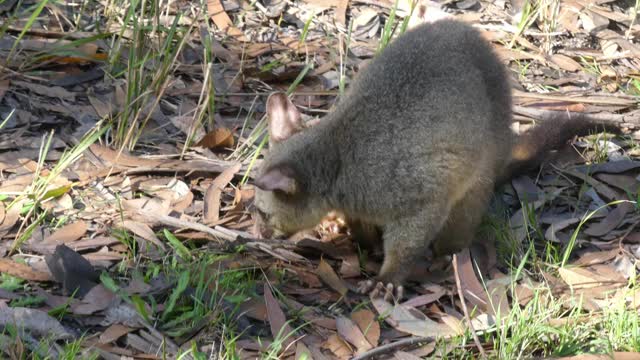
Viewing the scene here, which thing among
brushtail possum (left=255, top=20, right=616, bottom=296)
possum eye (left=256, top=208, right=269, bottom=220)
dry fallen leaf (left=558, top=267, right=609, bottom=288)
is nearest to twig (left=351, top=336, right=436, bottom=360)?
brushtail possum (left=255, top=20, right=616, bottom=296)

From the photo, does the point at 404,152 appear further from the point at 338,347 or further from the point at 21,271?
the point at 21,271

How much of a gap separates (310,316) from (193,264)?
761 millimetres

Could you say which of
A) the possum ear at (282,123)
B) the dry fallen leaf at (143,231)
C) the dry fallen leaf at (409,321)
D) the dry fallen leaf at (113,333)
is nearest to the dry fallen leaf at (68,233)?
the dry fallen leaf at (143,231)

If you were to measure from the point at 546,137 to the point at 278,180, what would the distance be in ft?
7.36

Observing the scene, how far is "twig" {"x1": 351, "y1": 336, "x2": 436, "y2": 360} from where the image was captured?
4993mm

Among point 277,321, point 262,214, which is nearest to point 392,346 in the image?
point 277,321

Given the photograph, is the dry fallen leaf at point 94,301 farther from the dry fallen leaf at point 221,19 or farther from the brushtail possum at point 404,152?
the dry fallen leaf at point 221,19

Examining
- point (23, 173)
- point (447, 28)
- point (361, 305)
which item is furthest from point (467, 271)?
point (23, 173)

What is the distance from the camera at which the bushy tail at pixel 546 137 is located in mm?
6844

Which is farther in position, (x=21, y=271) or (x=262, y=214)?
(x=262, y=214)

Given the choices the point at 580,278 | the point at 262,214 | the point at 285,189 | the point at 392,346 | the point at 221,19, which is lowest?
the point at 580,278

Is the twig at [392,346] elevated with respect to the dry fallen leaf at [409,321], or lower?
elevated

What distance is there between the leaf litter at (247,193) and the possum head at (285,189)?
0.17 meters

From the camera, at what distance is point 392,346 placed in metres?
5.11
